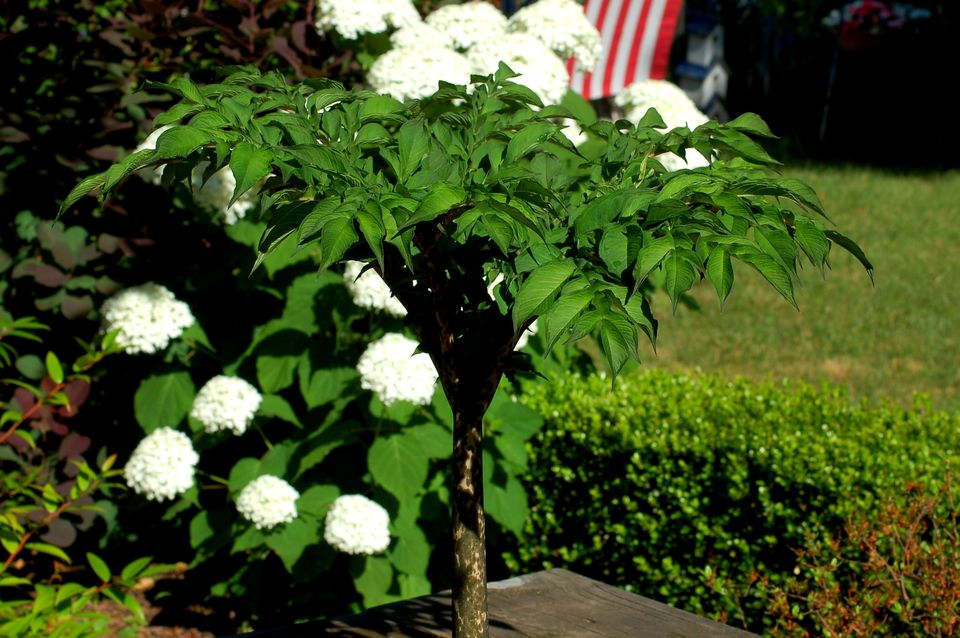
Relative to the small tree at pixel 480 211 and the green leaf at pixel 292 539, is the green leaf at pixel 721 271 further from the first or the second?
the green leaf at pixel 292 539

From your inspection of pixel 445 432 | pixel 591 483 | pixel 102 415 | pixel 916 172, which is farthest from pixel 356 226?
pixel 916 172

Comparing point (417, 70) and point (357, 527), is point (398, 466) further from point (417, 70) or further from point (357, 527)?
point (417, 70)

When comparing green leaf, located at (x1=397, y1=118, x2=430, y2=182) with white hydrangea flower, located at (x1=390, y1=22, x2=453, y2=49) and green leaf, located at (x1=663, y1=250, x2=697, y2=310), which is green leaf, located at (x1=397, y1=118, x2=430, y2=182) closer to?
green leaf, located at (x1=663, y1=250, x2=697, y2=310)

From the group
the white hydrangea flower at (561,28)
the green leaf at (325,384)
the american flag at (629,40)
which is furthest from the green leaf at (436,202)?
the american flag at (629,40)

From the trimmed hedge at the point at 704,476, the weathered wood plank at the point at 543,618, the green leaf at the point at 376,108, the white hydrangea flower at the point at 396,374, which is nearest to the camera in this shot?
the green leaf at the point at 376,108

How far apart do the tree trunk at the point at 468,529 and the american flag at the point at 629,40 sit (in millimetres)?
4546

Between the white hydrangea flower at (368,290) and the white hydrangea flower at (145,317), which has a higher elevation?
the white hydrangea flower at (368,290)

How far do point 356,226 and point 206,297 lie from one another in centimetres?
272

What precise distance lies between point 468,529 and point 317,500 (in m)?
1.88

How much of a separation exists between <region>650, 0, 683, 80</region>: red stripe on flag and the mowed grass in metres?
1.35

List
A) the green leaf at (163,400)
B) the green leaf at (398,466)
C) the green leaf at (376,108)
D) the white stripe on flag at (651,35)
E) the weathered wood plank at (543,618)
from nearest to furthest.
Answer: the green leaf at (376,108) < the weathered wood plank at (543,618) < the green leaf at (398,466) < the green leaf at (163,400) < the white stripe on flag at (651,35)

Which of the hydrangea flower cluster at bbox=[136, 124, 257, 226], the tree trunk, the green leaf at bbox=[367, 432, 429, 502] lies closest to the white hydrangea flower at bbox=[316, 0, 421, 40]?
the hydrangea flower cluster at bbox=[136, 124, 257, 226]

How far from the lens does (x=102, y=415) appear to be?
420 centimetres

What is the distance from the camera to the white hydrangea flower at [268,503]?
344cm
